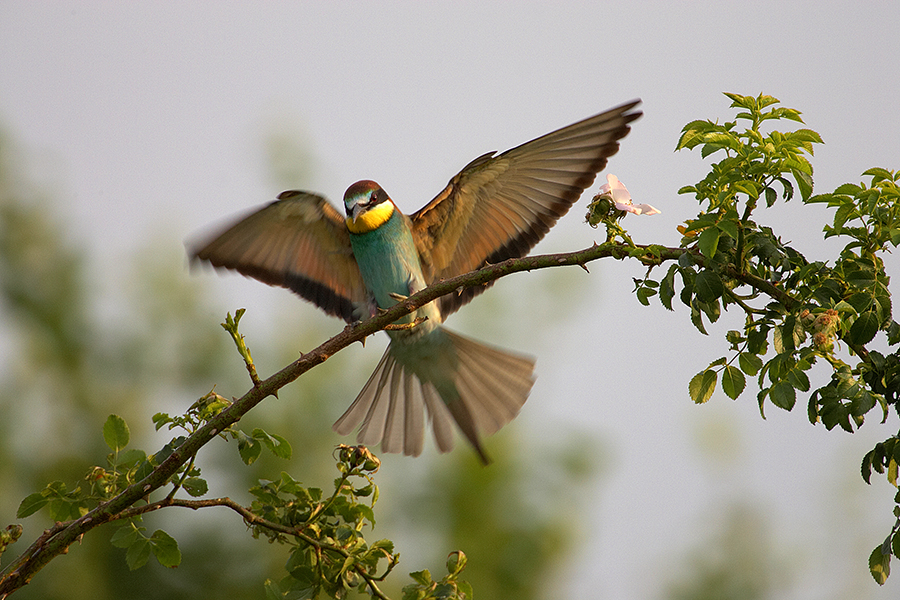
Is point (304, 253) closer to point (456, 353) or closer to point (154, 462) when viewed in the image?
point (456, 353)

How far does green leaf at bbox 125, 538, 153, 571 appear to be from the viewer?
1.41m

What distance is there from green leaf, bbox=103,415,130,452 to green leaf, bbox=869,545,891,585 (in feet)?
4.31

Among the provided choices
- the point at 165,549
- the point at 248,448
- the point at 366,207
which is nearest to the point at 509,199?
the point at 366,207

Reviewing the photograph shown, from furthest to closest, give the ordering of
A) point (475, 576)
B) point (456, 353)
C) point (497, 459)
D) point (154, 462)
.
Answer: point (497, 459)
point (475, 576)
point (456, 353)
point (154, 462)

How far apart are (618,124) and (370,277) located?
1014 mm

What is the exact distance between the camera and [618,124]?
87.4 inches

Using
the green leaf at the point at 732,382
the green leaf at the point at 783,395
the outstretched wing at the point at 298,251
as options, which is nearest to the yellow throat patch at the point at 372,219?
the outstretched wing at the point at 298,251

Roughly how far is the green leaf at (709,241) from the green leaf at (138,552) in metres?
1.10

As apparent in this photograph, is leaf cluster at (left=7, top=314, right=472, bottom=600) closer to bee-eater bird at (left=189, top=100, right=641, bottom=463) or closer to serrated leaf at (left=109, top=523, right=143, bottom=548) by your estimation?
serrated leaf at (left=109, top=523, right=143, bottom=548)

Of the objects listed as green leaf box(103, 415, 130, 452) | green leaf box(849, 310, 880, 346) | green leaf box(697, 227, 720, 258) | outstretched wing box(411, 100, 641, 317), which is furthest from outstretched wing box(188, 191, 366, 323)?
green leaf box(849, 310, 880, 346)

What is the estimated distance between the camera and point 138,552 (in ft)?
4.64

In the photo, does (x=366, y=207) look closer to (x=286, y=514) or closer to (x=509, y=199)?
(x=509, y=199)

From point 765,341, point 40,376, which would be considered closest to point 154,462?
point 765,341

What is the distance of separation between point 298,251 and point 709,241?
184cm
